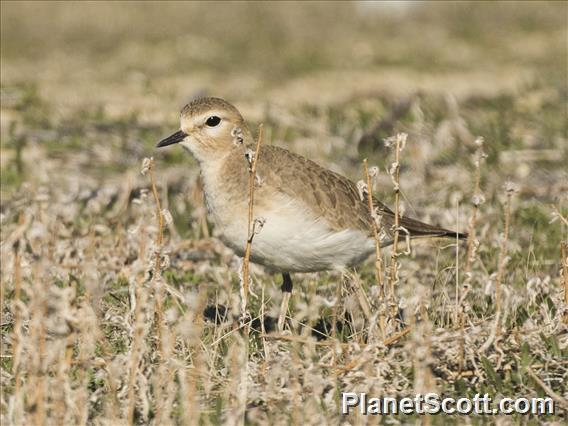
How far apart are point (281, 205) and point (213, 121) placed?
2.89ft

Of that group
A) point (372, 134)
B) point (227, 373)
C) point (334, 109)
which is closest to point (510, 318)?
point (227, 373)

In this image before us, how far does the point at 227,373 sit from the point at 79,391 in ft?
3.16

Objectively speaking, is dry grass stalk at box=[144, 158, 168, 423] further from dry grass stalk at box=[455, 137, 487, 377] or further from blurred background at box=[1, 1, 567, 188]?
blurred background at box=[1, 1, 567, 188]

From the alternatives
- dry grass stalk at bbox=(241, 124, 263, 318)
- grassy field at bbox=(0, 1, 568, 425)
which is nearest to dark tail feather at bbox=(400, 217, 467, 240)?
grassy field at bbox=(0, 1, 568, 425)

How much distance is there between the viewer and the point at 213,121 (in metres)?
6.49

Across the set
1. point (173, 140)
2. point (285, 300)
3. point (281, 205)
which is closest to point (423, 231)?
point (285, 300)

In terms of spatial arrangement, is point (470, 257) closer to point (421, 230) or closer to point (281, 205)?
point (281, 205)

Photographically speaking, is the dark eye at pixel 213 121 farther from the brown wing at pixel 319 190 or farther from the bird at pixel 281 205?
the brown wing at pixel 319 190

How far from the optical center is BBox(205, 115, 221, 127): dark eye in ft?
21.2

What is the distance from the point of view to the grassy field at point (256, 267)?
191 inches

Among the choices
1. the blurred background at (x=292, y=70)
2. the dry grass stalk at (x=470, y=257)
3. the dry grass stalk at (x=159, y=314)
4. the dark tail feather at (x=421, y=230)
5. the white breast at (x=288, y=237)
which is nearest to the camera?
the dry grass stalk at (x=159, y=314)

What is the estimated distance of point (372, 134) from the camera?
10.5 meters

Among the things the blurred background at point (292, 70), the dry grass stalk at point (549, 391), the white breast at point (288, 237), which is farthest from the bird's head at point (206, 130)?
the blurred background at point (292, 70)

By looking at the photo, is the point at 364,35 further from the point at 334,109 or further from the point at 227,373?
the point at 227,373
